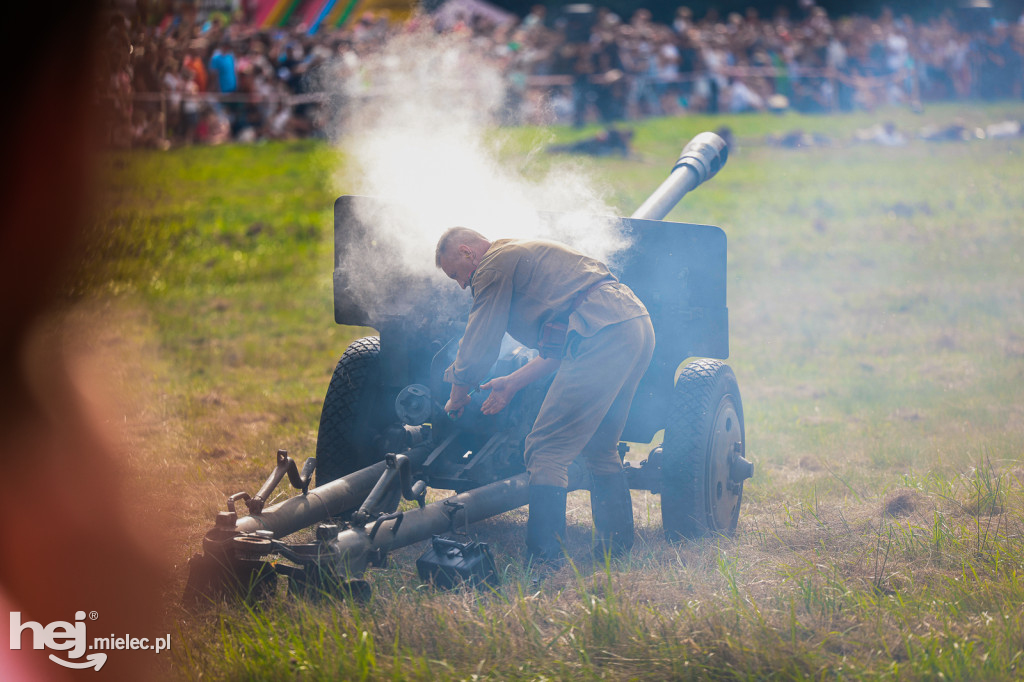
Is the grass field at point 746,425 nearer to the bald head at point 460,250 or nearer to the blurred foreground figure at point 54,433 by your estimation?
the blurred foreground figure at point 54,433

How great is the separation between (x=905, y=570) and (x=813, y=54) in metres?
23.1

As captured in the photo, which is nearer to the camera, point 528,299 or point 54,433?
point 528,299

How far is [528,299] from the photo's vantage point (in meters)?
4.41

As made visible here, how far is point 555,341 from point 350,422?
1.29 m

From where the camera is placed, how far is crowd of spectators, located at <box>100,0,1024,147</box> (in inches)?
707

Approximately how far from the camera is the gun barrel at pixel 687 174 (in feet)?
18.1

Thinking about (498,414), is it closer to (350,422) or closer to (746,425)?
(350,422)

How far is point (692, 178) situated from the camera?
5770 mm

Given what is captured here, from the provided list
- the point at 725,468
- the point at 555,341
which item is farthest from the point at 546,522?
the point at 725,468

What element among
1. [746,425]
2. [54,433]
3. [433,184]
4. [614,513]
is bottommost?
A: [746,425]

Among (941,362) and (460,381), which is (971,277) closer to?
(941,362)

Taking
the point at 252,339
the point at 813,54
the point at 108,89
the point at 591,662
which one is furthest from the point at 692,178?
the point at 813,54

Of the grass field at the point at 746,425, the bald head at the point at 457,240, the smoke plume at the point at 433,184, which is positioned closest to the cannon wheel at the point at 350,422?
the smoke plume at the point at 433,184

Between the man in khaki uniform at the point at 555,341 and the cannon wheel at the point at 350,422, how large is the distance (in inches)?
37.1
